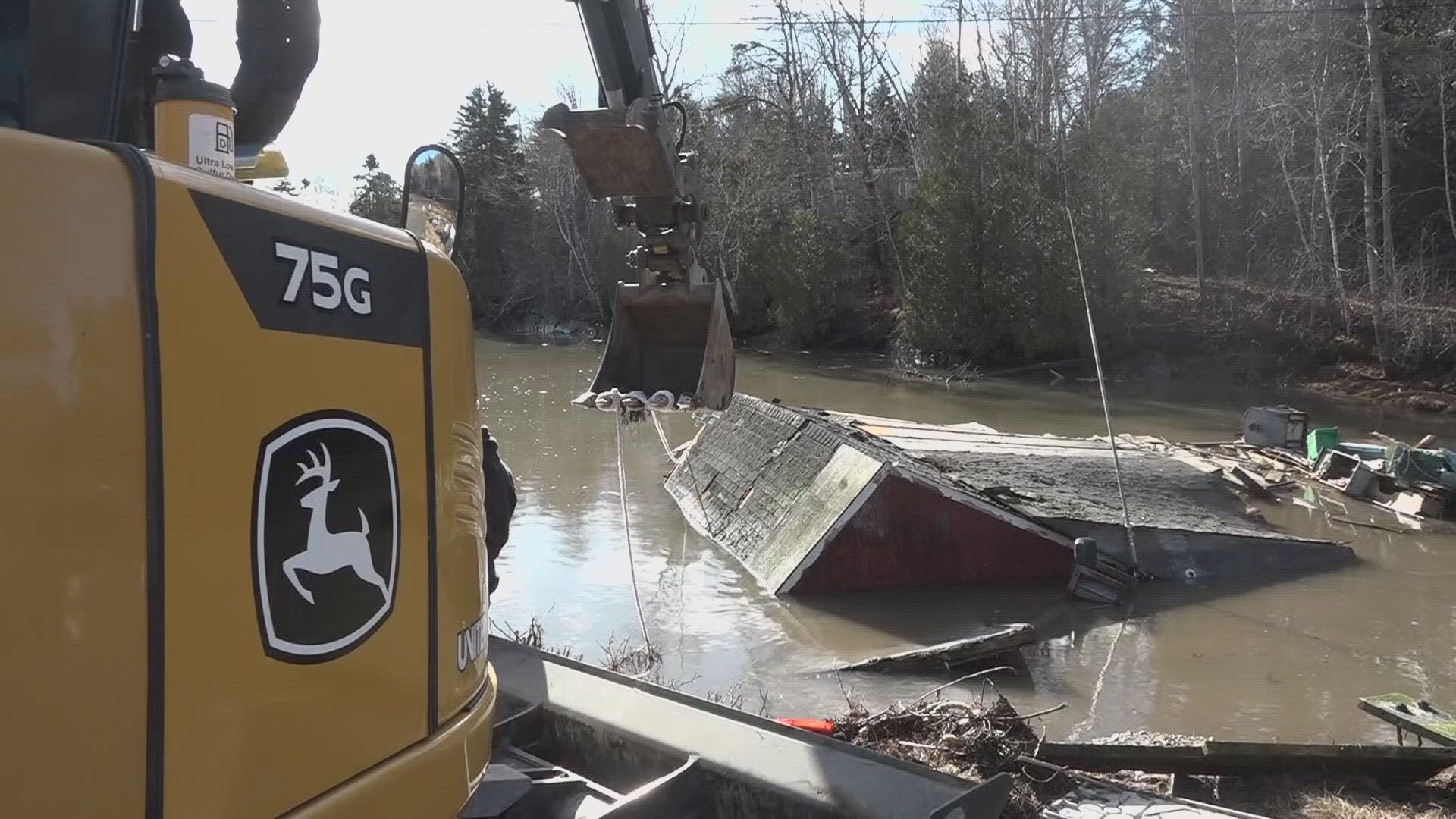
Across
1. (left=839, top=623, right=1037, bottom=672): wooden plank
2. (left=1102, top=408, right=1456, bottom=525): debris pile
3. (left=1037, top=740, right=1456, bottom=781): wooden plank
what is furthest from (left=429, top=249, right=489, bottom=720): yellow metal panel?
(left=1102, top=408, right=1456, bottom=525): debris pile

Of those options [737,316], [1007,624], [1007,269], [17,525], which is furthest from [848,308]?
[17,525]

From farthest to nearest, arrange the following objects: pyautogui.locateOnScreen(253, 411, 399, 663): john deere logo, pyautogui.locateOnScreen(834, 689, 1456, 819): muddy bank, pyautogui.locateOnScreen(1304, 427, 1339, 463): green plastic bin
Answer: pyautogui.locateOnScreen(1304, 427, 1339, 463): green plastic bin
pyautogui.locateOnScreen(834, 689, 1456, 819): muddy bank
pyautogui.locateOnScreen(253, 411, 399, 663): john deere logo

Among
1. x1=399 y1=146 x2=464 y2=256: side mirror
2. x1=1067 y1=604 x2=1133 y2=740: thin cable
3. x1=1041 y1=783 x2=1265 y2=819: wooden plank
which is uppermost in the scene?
x1=399 y1=146 x2=464 y2=256: side mirror

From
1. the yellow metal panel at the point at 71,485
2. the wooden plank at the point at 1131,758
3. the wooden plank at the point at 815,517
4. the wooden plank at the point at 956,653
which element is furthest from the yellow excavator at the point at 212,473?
the wooden plank at the point at 815,517

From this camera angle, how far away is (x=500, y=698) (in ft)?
13.6

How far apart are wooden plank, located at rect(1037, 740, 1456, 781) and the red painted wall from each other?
18.4ft

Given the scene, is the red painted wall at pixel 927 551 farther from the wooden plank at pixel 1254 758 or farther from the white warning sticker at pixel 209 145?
the white warning sticker at pixel 209 145

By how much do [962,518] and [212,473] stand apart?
10.8 meters

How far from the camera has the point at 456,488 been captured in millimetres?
2303

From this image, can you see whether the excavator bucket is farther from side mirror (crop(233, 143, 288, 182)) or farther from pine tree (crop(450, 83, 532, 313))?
pine tree (crop(450, 83, 532, 313))

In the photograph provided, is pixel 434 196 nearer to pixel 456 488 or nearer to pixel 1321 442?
pixel 456 488

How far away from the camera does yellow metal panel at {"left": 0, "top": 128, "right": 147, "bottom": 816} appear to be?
1370mm

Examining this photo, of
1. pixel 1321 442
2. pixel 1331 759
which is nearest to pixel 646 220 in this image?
pixel 1331 759

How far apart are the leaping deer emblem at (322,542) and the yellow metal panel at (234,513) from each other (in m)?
0.02
